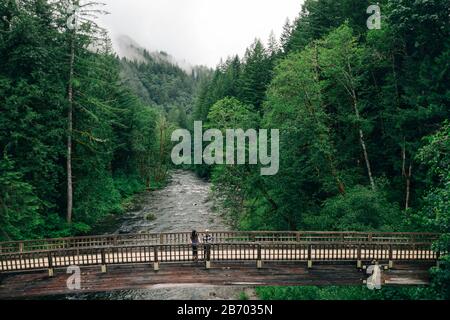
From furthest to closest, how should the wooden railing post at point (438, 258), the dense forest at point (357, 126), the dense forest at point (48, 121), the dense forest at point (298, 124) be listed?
the dense forest at point (48, 121), the dense forest at point (298, 124), the dense forest at point (357, 126), the wooden railing post at point (438, 258)

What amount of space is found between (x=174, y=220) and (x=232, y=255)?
21781 millimetres

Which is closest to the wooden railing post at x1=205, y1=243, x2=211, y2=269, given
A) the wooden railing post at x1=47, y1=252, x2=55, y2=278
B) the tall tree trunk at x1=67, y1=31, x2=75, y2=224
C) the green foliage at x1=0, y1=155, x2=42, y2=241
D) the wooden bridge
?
the wooden bridge

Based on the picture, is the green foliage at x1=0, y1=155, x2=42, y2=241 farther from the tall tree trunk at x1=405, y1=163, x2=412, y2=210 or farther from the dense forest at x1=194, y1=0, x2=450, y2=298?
the tall tree trunk at x1=405, y1=163, x2=412, y2=210

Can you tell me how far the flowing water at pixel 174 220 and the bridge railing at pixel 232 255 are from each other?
3072 millimetres

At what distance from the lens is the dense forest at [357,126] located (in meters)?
22.1

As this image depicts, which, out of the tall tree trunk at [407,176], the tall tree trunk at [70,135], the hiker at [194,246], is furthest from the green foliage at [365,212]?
the tall tree trunk at [70,135]

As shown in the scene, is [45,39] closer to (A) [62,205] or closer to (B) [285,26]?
(A) [62,205]

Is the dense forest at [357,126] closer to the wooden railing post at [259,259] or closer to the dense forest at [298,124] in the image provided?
the dense forest at [298,124]

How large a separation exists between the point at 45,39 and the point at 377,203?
2565cm

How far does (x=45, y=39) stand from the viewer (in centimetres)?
2647

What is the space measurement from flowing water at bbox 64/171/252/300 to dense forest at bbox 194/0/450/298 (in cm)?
708

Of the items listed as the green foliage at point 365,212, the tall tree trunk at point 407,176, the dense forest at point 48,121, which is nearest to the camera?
the green foliage at point 365,212
